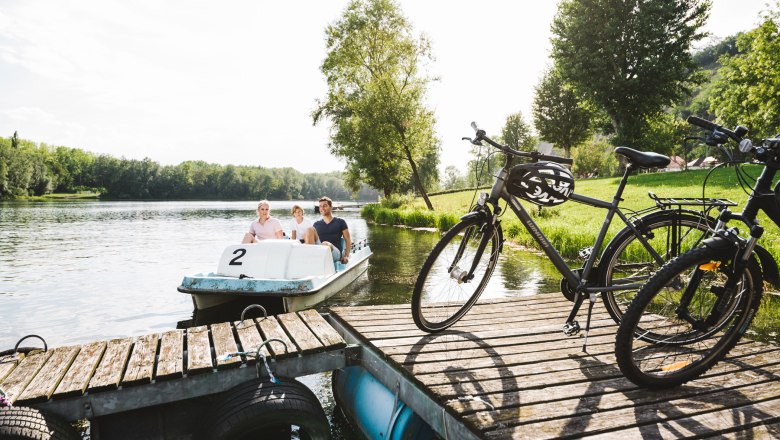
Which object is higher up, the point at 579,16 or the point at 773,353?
the point at 579,16

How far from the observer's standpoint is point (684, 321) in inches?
133

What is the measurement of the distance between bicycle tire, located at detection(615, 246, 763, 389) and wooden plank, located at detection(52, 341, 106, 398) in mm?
3625

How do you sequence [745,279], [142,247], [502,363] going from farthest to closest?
1. [142,247]
2. [502,363]
3. [745,279]

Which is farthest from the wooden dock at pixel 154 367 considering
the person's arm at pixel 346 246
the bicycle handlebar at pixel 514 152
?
the person's arm at pixel 346 246

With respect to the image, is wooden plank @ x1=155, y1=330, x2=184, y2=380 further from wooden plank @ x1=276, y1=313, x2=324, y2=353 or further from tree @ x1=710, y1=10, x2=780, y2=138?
tree @ x1=710, y1=10, x2=780, y2=138

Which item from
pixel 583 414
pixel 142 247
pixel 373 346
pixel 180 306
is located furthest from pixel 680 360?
pixel 142 247

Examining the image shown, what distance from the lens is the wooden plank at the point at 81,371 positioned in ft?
10.5

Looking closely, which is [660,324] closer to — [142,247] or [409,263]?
[409,263]

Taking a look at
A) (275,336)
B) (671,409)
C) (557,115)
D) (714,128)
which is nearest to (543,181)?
(714,128)

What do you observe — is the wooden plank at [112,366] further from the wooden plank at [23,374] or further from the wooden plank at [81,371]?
the wooden plank at [23,374]

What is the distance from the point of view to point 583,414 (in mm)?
2887

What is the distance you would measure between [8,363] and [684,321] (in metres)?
5.23

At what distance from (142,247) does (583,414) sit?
20449 millimetres

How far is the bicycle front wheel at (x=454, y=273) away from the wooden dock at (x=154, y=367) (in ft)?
2.75
